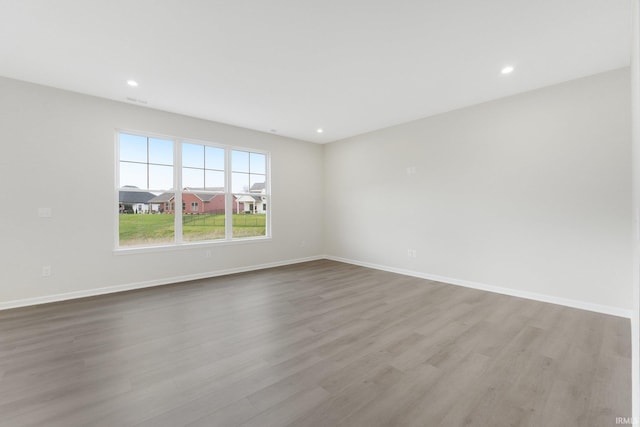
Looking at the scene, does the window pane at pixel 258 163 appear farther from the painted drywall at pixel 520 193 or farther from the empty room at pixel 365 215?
the painted drywall at pixel 520 193

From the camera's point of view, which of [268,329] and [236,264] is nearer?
[268,329]

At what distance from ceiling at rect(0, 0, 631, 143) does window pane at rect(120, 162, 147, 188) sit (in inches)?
38.6

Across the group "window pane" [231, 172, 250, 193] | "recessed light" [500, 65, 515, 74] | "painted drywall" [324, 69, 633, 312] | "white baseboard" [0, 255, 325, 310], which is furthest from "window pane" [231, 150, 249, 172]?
"recessed light" [500, 65, 515, 74]

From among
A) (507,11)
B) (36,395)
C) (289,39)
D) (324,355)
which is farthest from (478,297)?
(36,395)

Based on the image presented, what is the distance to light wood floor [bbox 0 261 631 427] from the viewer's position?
1567 mm

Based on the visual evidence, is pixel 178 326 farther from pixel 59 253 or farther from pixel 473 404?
pixel 473 404

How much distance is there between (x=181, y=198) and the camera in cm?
452

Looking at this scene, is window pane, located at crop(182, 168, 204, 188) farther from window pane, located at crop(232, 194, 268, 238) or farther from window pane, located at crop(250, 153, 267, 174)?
window pane, located at crop(250, 153, 267, 174)

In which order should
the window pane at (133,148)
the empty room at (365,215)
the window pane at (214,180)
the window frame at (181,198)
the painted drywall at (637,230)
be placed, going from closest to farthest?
the painted drywall at (637,230)
the empty room at (365,215)
the window frame at (181,198)
the window pane at (133,148)
the window pane at (214,180)

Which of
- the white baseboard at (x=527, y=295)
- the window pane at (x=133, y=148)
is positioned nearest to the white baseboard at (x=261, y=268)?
the white baseboard at (x=527, y=295)

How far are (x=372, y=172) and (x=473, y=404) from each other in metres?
4.35

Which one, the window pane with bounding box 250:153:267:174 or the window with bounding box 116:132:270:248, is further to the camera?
the window pane with bounding box 250:153:267:174

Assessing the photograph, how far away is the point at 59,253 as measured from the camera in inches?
136

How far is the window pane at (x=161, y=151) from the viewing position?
4.30 metres
